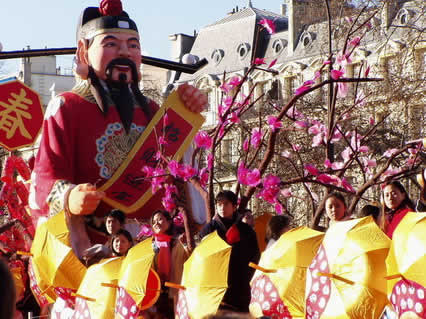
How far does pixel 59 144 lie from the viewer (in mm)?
8695

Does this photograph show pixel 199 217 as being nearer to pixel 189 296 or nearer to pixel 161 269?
pixel 161 269

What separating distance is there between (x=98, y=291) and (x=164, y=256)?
0.64 metres

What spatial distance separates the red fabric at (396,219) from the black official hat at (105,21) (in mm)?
3430

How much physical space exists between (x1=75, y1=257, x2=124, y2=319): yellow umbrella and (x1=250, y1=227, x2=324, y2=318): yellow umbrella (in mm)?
1208

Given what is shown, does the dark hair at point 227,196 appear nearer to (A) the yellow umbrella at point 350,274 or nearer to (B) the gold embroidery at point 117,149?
(A) the yellow umbrella at point 350,274

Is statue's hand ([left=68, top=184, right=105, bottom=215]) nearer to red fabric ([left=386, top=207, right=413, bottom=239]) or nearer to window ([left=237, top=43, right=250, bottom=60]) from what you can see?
red fabric ([left=386, top=207, right=413, bottom=239])

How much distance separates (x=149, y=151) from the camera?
898cm

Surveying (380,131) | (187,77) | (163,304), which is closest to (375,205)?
(163,304)

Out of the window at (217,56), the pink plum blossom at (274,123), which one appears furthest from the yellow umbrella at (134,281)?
the window at (217,56)

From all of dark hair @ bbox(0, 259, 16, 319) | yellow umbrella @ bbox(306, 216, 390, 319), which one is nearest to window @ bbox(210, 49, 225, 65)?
yellow umbrella @ bbox(306, 216, 390, 319)

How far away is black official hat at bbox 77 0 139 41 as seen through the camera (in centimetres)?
911

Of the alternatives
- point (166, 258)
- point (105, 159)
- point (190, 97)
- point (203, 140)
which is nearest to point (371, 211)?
point (166, 258)

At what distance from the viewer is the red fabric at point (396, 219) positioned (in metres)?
6.83

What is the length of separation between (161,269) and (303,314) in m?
1.65
